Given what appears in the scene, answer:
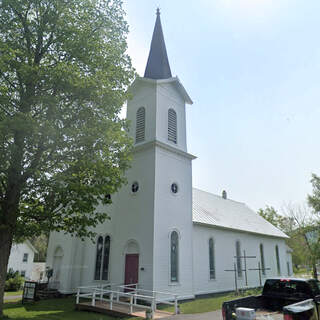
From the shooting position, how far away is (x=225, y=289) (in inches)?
848

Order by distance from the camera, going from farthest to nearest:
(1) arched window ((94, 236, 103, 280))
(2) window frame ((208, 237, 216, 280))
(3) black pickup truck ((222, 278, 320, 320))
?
(2) window frame ((208, 237, 216, 280)) < (1) arched window ((94, 236, 103, 280)) < (3) black pickup truck ((222, 278, 320, 320))

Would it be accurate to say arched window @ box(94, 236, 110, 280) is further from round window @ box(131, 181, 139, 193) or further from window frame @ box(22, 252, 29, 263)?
window frame @ box(22, 252, 29, 263)

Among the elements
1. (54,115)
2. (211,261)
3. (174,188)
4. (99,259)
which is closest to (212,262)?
(211,261)

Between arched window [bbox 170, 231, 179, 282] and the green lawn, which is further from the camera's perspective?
arched window [bbox 170, 231, 179, 282]

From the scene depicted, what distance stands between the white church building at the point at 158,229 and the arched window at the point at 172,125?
8cm

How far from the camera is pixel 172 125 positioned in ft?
67.3

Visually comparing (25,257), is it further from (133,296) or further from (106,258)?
(133,296)

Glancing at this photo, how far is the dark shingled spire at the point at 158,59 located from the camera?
71.3 ft

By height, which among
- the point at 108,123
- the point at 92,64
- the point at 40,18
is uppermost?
the point at 40,18

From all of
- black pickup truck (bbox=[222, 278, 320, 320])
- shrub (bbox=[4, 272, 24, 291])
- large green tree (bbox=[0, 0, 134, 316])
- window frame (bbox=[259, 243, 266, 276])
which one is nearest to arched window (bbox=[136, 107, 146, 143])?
large green tree (bbox=[0, 0, 134, 316])

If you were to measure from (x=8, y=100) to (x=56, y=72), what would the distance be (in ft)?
7.23

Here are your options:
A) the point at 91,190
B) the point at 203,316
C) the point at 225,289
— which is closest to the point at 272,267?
the point at 225,289

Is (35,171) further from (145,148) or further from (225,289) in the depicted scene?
(225,289)

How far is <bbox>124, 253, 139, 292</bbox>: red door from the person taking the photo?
54.8ft
